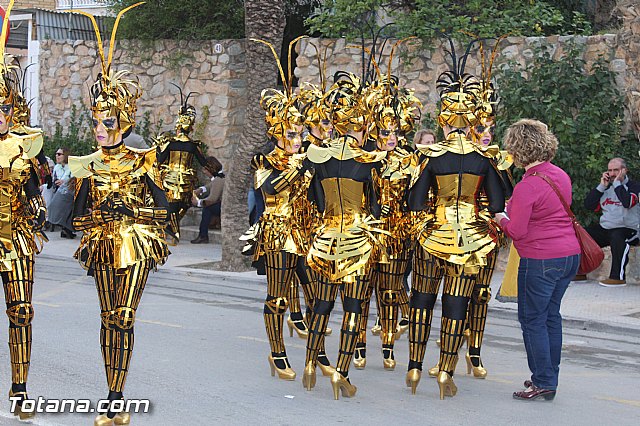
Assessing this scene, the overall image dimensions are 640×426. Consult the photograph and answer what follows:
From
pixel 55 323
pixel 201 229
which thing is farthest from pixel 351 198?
pixel 201 229

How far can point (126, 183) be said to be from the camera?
6418 mm

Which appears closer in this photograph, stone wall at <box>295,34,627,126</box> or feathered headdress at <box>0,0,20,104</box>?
feathered headdress at <box>0,0,20,104</box>

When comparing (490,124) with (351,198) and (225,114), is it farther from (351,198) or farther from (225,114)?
(225,114)

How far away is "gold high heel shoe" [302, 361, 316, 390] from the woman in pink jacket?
142 centimetres

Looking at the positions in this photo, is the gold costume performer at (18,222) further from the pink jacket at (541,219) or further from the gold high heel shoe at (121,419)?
the pink jacket at (541,219)

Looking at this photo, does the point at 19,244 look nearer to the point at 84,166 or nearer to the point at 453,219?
the point at 84,166

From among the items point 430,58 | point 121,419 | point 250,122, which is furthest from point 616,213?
point 121,419

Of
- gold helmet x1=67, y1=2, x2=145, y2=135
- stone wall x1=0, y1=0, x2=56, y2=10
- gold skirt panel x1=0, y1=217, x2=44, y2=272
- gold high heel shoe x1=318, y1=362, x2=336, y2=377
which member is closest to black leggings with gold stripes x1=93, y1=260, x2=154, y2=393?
gold skirt panel x1=0, y1=217, x2=44, y2=272

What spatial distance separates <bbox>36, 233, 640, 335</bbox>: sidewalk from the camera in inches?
420

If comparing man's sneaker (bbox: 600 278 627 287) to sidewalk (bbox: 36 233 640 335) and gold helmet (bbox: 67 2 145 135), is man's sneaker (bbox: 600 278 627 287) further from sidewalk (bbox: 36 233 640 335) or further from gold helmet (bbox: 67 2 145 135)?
gold helmet (bbox: 67 2 145 135)

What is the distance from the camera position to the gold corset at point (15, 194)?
251 inches

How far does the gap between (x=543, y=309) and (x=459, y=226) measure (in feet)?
2.56

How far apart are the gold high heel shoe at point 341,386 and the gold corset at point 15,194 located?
83.6 inches

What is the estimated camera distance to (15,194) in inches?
257
